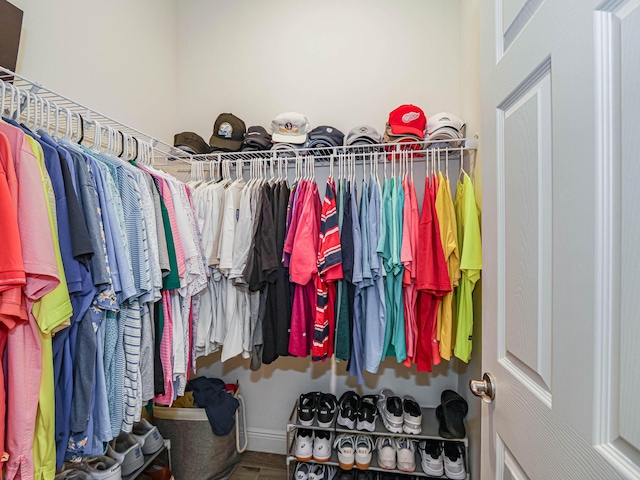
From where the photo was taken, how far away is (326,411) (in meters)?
1.83

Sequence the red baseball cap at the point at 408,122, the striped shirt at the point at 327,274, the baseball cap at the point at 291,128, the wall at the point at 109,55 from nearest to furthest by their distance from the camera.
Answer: the wall at the point at 109,55 < the striped shirt at the point at 327,274 < the red baseball cap at the point at 408,122 < the baseball cap at the point at 291,128

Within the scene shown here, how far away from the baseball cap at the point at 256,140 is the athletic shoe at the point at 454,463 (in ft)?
6.16

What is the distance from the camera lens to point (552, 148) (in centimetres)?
58

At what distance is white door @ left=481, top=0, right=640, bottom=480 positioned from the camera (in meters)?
0.43

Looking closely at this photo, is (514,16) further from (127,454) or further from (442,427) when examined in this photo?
(127,454)

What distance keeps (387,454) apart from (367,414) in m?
0.20

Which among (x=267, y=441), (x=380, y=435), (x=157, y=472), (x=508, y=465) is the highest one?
(x=508, y=465)

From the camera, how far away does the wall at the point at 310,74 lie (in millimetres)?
2000

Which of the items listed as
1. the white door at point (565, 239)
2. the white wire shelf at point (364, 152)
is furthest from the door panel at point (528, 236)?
the white wire shelf at point (364, 152)

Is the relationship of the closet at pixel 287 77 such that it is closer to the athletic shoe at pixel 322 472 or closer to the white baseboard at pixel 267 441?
the white baseboard at pixel 267 441

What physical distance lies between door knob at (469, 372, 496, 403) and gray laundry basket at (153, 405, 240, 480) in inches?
60.5

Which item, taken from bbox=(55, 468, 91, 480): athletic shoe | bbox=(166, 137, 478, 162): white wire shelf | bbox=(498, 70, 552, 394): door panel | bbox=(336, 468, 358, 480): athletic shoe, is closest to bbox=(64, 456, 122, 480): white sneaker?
bbox=(55, 468, 91, 480): athletic shoe

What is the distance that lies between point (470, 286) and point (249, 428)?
67.3 inches

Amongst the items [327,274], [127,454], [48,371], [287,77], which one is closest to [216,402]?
[127,454]
